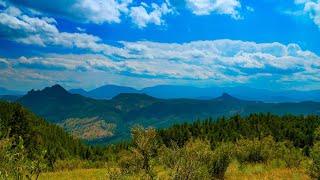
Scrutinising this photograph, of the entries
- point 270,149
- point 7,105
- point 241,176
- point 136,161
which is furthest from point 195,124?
point 136,161

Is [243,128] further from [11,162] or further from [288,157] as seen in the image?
[11,162]

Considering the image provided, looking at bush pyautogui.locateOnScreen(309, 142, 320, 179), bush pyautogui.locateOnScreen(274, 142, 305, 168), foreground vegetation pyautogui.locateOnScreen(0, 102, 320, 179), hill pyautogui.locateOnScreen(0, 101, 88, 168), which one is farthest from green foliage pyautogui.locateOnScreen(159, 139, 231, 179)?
hill pyautogui.locateOnScreen(0, 101, 88, 168)

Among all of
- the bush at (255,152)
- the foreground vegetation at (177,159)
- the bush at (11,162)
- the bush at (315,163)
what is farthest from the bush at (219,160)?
the bush at (11,162)

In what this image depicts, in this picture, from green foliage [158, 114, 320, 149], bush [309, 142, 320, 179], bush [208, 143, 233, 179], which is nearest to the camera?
bush [309, 142, 320, 179]

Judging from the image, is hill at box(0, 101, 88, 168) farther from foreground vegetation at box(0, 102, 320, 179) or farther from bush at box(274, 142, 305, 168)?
bush at box(274, 142, 305, 168)

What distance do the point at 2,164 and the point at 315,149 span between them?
1978cm

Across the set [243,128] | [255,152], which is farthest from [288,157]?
[243,128]

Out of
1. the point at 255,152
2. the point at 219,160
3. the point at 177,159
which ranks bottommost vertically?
the point at 255,152

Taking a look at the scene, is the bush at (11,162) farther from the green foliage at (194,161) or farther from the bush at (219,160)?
the bush at (219,160)

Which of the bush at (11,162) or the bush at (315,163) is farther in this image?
the bush at (315,163)

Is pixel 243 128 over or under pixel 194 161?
under

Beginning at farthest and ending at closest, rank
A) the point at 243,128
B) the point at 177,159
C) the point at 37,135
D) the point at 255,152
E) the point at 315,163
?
the point at 243,128 < the point at 37,135 < the point at 255,152 < the point at 315,163 < the point at 177,159

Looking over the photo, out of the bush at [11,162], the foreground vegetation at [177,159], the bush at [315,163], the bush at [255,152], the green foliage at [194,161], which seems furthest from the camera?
the bush at [255,152]

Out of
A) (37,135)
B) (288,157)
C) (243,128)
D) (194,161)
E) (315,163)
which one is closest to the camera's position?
(194,161)
